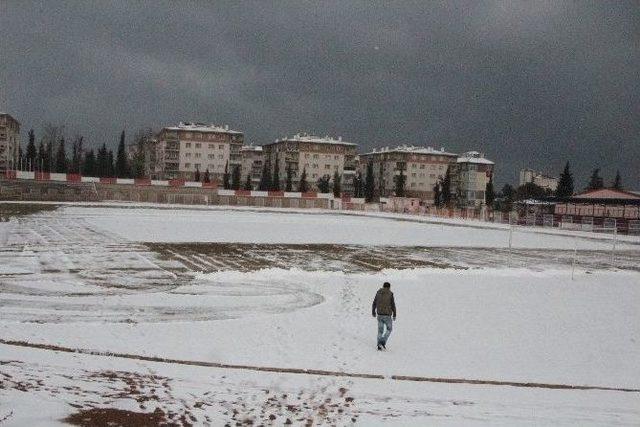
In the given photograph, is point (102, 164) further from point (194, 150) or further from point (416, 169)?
point (416, 169)

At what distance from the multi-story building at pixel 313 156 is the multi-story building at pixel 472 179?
31.6 meters

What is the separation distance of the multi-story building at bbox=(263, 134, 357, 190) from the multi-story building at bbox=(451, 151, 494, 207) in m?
31.6

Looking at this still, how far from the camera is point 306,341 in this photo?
1246cm

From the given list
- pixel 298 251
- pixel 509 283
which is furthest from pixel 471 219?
pixel 509 283

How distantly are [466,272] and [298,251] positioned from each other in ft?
30.8

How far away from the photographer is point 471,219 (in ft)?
253

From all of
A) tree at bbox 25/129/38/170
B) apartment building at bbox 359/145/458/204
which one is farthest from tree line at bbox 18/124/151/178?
apartment building at bbox 359/145/458/204

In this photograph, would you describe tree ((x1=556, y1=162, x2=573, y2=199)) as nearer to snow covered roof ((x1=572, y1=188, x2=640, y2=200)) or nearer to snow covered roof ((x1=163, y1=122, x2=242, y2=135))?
snow covered roof ((x1=572, y1=188, x2=640, y2=200))

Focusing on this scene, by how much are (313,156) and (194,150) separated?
32335 millimetres

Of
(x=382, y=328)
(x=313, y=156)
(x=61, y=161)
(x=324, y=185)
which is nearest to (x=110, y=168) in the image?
(x=61, y=161)

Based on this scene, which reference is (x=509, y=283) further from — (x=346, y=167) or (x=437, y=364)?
(x=346, y=167)

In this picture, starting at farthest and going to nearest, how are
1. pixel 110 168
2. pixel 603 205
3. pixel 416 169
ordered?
pixel 416 169
pixel 110 168
pixel 603 205

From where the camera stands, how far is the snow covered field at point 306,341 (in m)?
8.51

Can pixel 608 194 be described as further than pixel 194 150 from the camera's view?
No
